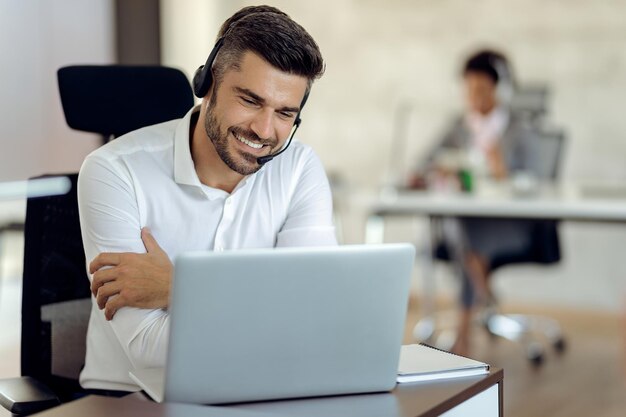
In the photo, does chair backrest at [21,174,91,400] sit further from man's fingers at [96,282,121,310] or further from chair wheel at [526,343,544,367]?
chair wheel at [526,343,544,367]

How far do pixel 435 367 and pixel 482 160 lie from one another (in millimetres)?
3171

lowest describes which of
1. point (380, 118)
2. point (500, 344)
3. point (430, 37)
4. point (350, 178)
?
point (500, 344)

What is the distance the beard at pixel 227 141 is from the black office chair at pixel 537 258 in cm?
254

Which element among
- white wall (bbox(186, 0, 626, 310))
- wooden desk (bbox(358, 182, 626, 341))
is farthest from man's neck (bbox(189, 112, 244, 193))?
white wall (bbox(186, 0, 626, 310))

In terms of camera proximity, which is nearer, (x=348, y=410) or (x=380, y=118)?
(x=348, y=410)

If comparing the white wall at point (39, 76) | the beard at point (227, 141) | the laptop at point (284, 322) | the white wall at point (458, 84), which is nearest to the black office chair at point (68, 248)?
the beard at point (227, 141)

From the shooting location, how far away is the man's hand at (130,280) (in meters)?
1.51

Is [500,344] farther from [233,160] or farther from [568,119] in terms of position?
[233,160]

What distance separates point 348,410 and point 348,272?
6.8 inches

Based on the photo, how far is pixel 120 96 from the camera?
1927mm

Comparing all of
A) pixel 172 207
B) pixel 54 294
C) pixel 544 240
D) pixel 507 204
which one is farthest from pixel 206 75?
pixel 544 240

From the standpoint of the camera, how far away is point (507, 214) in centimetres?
373

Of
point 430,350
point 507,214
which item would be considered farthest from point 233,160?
point 507,214

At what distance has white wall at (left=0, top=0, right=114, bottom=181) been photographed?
3.82m
